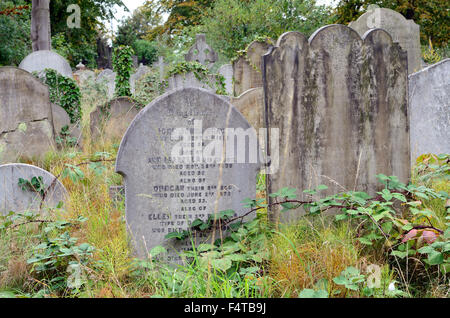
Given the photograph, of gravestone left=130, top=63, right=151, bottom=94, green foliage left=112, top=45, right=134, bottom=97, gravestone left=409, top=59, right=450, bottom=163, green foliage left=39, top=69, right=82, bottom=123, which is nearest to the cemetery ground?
gravestone left=409, top=59, right=450, bottom=163

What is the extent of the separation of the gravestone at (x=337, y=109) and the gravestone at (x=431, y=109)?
1.75 meters

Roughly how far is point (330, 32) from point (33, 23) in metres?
10.7

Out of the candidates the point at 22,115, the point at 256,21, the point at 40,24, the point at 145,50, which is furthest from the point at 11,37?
the point at 145,50

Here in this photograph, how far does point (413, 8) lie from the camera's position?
57.9 feet

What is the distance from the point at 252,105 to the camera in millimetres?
5922

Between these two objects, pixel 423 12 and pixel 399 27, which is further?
pixel 423 12

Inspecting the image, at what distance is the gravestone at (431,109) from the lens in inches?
198

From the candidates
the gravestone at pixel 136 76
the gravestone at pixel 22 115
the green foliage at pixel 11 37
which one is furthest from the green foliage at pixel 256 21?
the gravestone at pixel 22 115

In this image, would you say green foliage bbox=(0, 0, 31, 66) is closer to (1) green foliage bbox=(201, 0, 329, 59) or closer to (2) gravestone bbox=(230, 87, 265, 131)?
(1) green foliage bbox=(201, 0, 329, 59)

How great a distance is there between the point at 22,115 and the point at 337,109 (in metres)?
3.99

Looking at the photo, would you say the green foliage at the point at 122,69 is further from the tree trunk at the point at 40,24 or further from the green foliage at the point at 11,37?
the green foliage at the point at 11,37

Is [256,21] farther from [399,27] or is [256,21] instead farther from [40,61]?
[40,61]

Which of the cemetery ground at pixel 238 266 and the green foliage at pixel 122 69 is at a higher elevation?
the green foliage at pixel 122 69

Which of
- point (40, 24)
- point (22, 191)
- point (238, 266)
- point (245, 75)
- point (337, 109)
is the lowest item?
point (238, 266)
